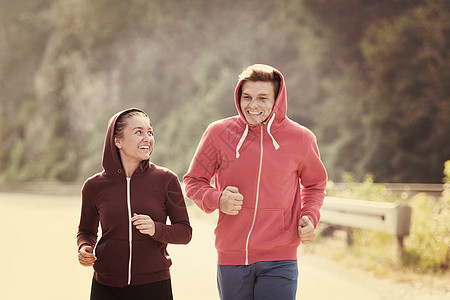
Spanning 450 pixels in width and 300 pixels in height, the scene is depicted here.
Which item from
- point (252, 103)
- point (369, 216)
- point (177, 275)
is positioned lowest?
point (177, 275)

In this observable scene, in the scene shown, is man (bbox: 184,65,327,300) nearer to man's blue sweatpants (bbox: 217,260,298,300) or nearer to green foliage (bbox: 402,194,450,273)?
man's blue sweatpants (bbox: 217,260,298,300)

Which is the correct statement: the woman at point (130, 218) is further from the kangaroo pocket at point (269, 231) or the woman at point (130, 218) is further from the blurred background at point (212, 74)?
the blurred background at point (212, 74)

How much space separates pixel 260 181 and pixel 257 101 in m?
0.54

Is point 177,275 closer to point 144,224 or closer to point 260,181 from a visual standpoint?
point 260,181

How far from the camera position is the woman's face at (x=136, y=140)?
12.3 feet

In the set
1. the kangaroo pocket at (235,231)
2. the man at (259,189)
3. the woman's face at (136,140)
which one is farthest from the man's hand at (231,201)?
the woman's face at (136,140)

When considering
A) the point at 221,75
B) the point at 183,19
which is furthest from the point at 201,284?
the point at 183,19

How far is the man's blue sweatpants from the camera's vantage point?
151 inches

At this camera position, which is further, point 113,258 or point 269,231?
point 269,231

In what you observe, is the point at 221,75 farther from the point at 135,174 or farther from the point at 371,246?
the point at 135,174

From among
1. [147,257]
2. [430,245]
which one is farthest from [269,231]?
[430,245]

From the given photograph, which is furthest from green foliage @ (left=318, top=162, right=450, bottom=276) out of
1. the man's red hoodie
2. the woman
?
the woman

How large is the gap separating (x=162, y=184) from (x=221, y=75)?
2842 cm

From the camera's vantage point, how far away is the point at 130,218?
3.61 metres
